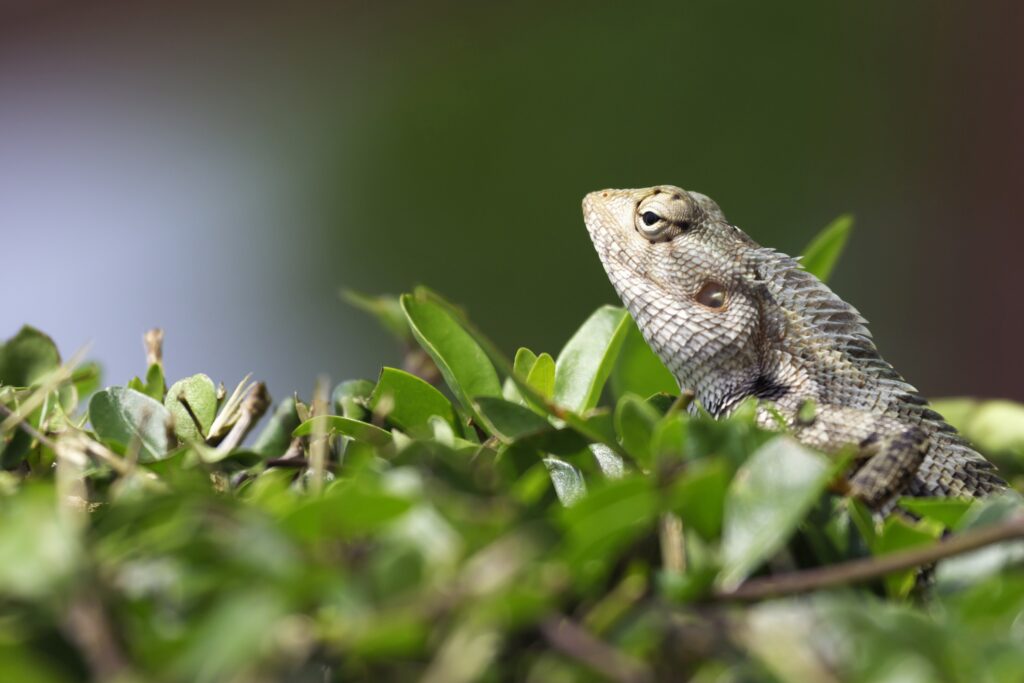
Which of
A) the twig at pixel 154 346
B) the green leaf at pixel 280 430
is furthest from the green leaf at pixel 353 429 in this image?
the twig at pixel 154 346

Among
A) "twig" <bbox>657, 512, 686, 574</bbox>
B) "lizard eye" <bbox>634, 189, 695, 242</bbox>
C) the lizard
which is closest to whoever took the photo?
"twig" <bbox>657, 512, 686, 574</bbox>

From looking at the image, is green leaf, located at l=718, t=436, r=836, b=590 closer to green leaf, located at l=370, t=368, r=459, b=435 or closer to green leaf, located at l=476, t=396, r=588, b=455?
green leaf, located at l=476, t=396, r=588, b=455

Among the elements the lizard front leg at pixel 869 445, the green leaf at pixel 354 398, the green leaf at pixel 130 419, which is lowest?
the lizard front leg at pixel 869 445

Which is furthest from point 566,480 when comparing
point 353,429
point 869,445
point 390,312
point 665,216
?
point 665,216

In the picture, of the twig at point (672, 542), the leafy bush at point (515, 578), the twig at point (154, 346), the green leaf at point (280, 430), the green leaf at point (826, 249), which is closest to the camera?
the leafy bush at point (515, 578)

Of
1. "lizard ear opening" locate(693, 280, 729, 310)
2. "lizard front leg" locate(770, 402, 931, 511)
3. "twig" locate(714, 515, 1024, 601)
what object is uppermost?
"twig" locate(714, 515, 1024, 601)

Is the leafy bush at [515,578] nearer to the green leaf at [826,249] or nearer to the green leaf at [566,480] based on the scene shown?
the green leaf at [566,480]

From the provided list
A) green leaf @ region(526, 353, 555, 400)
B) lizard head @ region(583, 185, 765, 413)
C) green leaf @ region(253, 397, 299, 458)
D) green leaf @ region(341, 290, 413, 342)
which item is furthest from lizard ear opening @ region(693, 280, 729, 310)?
green leaf @ region(253, 397, 299, 458)

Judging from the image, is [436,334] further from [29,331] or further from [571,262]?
[571,262]
